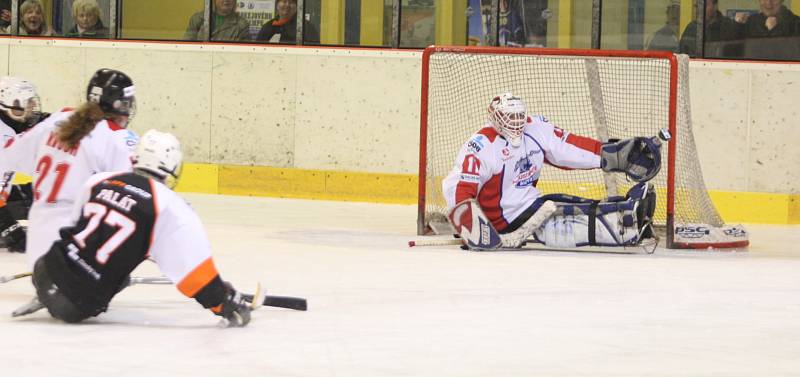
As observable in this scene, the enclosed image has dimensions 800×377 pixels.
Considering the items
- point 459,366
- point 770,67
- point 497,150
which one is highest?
point 770,67

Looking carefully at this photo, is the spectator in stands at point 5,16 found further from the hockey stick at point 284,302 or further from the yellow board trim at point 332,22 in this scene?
A: the hockey stick at point 284,302

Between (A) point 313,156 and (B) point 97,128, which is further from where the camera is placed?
(A) point 313,156

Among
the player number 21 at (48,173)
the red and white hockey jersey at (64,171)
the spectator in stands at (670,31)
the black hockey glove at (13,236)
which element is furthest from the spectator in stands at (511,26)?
the player number 21 at (48,173)

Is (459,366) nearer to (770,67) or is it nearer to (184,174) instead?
(770,67)

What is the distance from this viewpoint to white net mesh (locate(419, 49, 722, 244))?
8016 millimetres

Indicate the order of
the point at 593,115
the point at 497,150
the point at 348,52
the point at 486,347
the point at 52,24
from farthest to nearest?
1. the point at 52,24
2. the point at 348,52
3. the point at 593,115
4. the point at 497,150
5. the point at 486,347

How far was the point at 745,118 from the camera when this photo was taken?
Answer: 914 centimetres

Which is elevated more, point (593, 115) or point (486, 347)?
point (593, 115)

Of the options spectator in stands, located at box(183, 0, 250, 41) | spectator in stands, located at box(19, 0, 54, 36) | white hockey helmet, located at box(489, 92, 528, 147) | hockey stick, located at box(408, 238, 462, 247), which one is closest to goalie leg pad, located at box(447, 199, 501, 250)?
hockey stick, located at box(408, 238, 462, 247)

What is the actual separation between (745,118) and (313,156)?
9.78 feet

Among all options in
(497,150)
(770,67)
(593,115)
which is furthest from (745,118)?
(497,150)

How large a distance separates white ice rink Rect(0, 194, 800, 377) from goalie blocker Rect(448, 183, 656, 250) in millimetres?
110

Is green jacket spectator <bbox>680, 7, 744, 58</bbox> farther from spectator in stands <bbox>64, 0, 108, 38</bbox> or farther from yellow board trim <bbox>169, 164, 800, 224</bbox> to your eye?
spectator in stands <bbox>64, 0, 108, 38</bbox>

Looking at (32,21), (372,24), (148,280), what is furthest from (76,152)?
(32,21)
